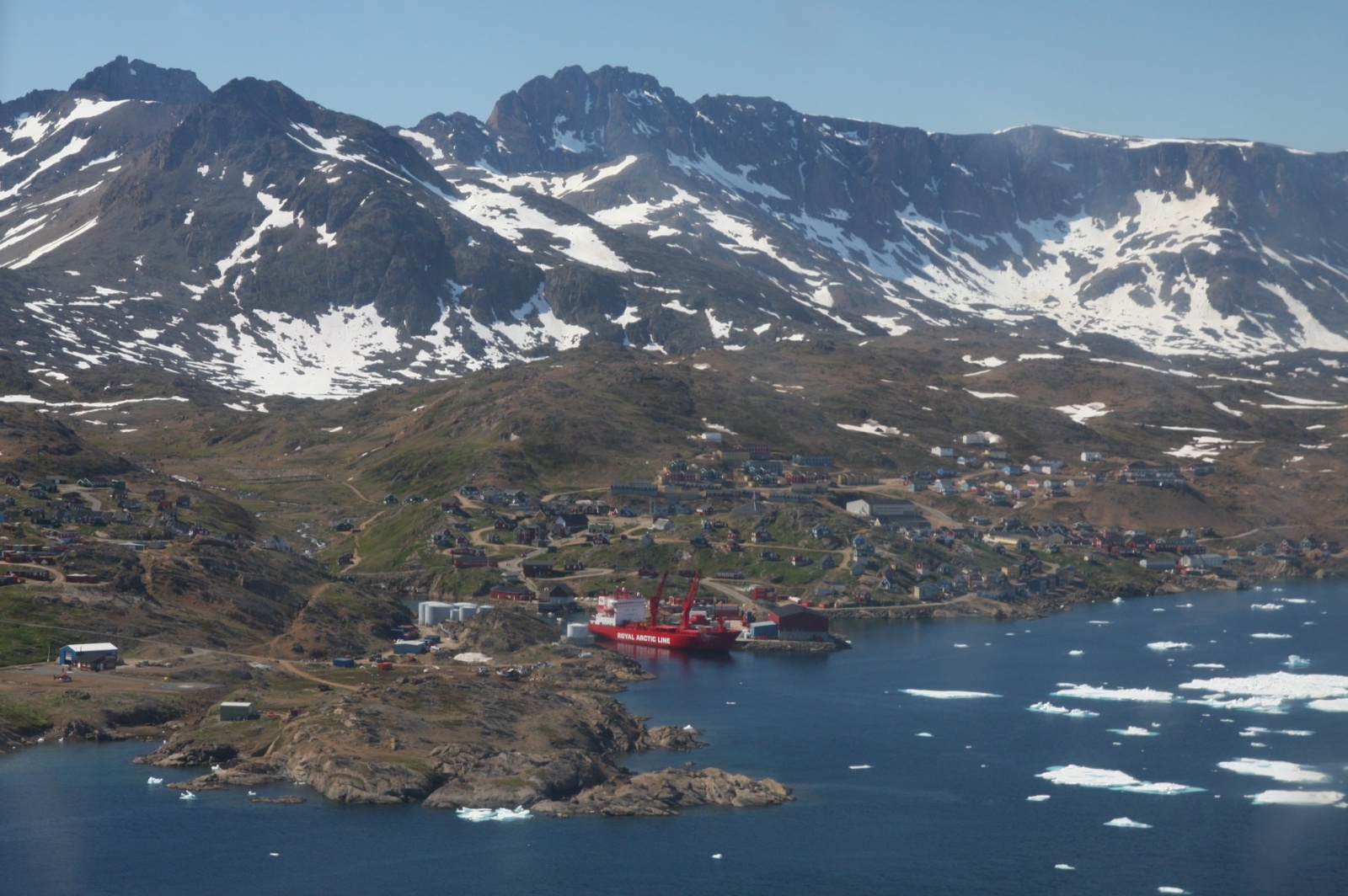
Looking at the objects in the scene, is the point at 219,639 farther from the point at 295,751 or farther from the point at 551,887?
the point at 551,887

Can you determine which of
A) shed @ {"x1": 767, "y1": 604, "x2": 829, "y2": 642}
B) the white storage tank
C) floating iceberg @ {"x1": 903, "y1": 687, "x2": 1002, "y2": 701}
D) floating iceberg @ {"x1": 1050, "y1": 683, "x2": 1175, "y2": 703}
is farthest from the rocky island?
shed @ {"x1": 767, "y1": 604, "x2": 829, "y2": 642}

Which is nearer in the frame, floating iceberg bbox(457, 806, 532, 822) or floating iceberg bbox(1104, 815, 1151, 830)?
floating iceberg bbox(457, 806, 532, 822)

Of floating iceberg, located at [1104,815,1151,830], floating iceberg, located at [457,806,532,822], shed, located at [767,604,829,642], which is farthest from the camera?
shed, located at [767,604,829,642]

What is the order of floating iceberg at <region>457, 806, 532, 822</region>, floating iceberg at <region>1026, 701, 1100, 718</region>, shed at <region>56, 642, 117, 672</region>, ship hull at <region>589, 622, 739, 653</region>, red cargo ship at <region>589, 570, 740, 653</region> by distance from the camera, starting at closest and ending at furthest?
floating iceberg at <region>457, 806, 532, 822</region>, shed at <region>56, 642, 117, 672</region>, floating iceberg at <region>1026, 701, 1100, 718</region>, ship hull at <region>589, 622, 739, 653</region>, red cargo ship at <region>589, 570, 740, 653</region>

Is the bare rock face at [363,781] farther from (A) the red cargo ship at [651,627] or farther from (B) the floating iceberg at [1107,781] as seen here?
(A) the red cargo ship at [651,627]

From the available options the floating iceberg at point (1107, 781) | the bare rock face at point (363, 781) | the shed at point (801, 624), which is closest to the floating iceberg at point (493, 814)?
the bare rock face at point (363, 781)

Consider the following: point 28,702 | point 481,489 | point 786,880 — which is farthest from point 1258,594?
point 28,702

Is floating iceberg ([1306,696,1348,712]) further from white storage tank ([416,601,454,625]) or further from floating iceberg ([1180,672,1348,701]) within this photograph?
white storage tank ([416,601,454,625])

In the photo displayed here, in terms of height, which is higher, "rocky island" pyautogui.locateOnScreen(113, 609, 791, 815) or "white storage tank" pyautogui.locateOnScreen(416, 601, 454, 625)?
"white storage tank" pyautogui.locateOnScreen(416, 601, 454, 625)
